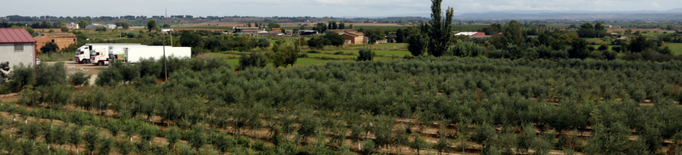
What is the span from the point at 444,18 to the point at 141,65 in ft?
117

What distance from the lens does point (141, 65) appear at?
33.2 metres

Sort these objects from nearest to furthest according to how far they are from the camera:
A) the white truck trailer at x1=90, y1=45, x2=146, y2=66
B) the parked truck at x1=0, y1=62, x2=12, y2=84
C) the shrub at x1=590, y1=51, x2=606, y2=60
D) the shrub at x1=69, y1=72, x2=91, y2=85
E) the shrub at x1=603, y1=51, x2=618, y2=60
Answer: the shrub at x1=69, y1=72, x2=91, y2=85 → the parked truck at x1=0, y1=62, x2=12, y2=84 → the white truck trailer at x1=90, y1=45, x2=146, y2=66 → the shrub at x1=603, y1=51, x2=618, y2=60 → the shrub at x1=590, y1=51, x2=606, y2=60

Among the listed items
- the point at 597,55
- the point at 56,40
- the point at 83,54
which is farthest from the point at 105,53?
the point at 597,55

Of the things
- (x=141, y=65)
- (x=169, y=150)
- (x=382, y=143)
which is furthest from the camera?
(x=141, y=65)

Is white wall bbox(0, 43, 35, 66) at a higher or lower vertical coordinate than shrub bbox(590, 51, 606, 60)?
higher

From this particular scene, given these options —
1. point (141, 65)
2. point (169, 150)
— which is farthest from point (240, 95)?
point (141, 65)

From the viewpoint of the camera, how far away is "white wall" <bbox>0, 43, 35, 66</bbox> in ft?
97.0

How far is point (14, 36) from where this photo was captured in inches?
1182

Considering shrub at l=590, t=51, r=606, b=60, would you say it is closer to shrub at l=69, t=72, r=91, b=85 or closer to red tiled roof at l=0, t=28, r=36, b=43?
shrub at l=69, t=72, r=91, b=85

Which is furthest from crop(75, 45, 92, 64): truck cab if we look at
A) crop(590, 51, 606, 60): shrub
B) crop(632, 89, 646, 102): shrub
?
crop(590, 51, 606, 60): shrub

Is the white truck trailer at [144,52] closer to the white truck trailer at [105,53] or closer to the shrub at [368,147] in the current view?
the white truck trailer at [105,53]

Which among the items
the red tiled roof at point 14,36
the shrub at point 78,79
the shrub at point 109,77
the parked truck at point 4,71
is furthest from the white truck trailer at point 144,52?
the parked truck at point 4,71

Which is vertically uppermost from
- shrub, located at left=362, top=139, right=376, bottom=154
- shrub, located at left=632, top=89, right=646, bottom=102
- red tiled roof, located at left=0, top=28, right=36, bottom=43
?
red tiled roof, located at left=0, top=28, right=36, bottom=43

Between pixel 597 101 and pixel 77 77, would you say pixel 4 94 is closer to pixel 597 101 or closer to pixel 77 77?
pixel 77 77
